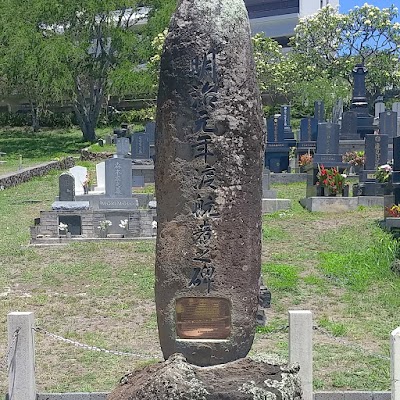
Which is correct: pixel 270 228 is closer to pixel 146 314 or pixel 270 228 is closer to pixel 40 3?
pixel 146 314

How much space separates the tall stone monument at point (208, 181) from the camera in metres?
4.41

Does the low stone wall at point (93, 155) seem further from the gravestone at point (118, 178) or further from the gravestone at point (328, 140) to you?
the gravestone at point (118, 178)

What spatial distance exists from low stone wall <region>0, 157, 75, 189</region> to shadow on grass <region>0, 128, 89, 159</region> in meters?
2.66

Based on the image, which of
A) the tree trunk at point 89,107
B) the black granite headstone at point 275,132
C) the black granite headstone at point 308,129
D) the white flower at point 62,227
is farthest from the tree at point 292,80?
the white flower at point 62,227

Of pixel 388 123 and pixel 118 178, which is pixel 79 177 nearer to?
pixel 118 178

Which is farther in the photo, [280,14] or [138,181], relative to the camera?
[280,14]

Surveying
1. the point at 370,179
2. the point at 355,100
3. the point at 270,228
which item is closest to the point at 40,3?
the point at 355,100

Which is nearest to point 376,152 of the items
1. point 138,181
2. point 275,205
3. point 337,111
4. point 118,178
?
point 275,205

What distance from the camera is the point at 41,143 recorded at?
1401 inches

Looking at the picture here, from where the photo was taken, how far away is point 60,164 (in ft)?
89.1

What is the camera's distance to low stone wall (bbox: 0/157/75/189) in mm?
21609

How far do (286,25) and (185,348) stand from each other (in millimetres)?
57183

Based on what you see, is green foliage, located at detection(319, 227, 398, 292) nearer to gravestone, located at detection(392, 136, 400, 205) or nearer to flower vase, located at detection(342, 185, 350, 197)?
gravestone, located at detection(392, 136, 400, 205)

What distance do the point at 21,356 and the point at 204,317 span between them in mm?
1962
